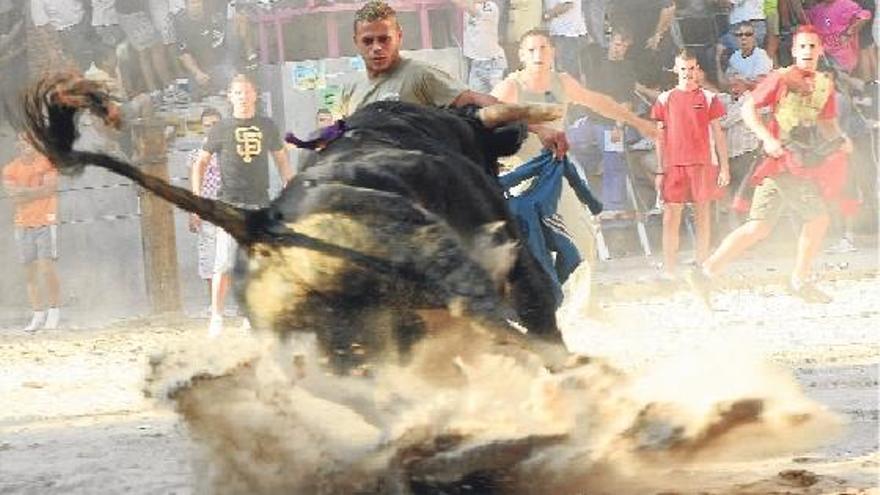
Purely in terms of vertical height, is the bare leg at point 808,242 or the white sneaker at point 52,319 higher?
the bare leg at point 808,242

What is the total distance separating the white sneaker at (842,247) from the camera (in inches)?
466

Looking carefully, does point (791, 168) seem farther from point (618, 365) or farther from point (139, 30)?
point (618, 365)

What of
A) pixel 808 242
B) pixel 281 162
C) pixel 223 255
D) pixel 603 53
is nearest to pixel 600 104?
pixel 808 242

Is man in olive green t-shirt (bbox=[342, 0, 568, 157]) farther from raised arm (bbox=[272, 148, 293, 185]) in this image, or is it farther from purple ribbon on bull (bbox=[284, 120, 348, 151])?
raised arm (bbox=[272, 148, 293, 185])

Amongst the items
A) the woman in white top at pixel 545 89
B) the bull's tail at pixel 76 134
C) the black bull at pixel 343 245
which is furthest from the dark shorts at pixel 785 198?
the bull's tail at pixel 76 134

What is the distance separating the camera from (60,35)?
40.1 feet

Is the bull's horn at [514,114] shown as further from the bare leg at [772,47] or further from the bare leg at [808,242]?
the bare leg at [772,47]

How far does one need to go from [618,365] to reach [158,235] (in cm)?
687

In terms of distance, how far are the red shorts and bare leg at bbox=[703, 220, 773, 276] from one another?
0.83m

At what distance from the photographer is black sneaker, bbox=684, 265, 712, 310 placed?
32.3 feet

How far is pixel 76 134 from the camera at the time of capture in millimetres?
4293

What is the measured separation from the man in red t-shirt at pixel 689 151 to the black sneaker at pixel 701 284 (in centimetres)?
68

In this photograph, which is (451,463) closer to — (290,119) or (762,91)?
(762,91)

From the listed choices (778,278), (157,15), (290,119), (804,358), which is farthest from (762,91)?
(157,15)
